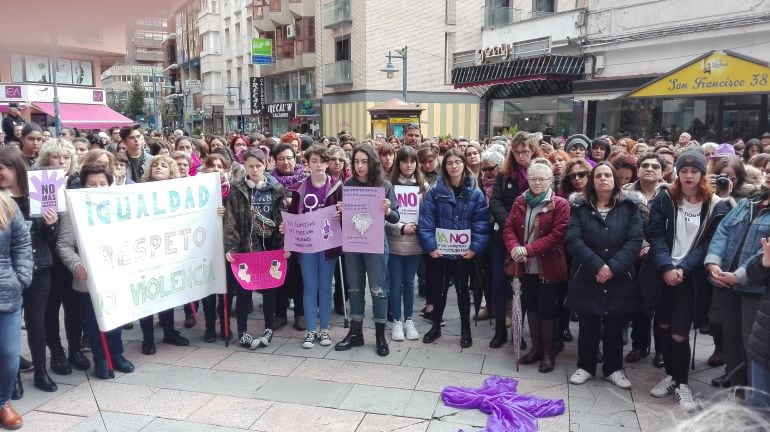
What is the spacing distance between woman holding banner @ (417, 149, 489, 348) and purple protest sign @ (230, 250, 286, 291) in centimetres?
140

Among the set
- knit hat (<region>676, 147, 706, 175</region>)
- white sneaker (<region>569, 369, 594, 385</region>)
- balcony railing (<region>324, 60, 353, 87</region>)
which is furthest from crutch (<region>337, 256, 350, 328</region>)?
balcony railing (<region>324, 60, 353, 87</region>)

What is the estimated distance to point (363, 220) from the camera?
552 cm

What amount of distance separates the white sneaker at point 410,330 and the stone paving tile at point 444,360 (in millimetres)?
298

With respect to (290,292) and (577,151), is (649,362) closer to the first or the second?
(577,151)

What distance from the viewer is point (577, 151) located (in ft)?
23.2

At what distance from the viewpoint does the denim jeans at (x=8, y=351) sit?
4.12 metres

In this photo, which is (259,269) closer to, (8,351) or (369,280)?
(369,280)

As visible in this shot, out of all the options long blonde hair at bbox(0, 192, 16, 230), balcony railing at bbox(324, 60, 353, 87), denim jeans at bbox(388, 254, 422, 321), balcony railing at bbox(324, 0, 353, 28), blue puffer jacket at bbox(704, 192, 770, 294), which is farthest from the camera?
balcony railing at bbox(324, 60, 353, 87)

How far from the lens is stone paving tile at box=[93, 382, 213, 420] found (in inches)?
172

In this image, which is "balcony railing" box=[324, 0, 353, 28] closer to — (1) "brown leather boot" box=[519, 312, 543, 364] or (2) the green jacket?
(2) the green jacket

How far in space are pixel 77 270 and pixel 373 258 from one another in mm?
2510

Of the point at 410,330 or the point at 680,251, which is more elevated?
the point at 680,251

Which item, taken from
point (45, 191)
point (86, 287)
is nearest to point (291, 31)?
point (45, 191)

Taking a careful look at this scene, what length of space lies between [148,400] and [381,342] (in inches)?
80.4
